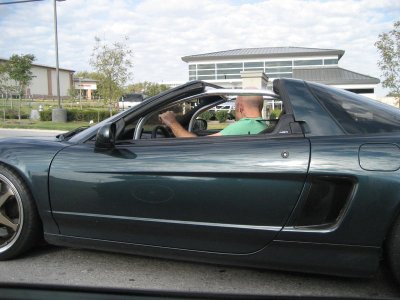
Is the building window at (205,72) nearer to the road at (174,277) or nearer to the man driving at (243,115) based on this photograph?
the man driving at (243,115)

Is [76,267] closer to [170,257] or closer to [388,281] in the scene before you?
[170,257]

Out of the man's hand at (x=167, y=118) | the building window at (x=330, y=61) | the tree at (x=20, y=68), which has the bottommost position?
the man's hand at (x=167, y=118)

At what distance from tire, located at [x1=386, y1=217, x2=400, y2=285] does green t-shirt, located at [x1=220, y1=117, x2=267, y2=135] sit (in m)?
1.16

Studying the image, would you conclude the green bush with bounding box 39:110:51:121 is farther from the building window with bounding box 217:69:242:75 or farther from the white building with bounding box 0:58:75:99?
the white building with bounding box 0:58:75:99

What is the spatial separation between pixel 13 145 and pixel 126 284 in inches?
54.7

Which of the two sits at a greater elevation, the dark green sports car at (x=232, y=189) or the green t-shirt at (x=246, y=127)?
the green t-shirt at (x=246, y=127)

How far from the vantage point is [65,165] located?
307 cm

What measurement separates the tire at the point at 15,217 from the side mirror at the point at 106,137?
0.68m

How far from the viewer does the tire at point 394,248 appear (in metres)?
2.50

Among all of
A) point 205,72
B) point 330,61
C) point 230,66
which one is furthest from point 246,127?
point 330,61

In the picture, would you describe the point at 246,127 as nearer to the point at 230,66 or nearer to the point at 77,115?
the point at 77,115

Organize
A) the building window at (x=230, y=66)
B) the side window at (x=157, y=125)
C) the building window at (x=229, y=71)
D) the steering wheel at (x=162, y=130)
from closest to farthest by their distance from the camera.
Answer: the side window at (x=157, y=125) → the steering wheel at (x=162, y=130) → the building window at (x=229, y=71) → the building window at (x=230, y=66)

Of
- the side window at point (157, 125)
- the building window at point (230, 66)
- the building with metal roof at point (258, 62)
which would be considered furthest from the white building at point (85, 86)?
the side window at point (157, 125)

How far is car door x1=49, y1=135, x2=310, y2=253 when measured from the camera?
8.70 ft
